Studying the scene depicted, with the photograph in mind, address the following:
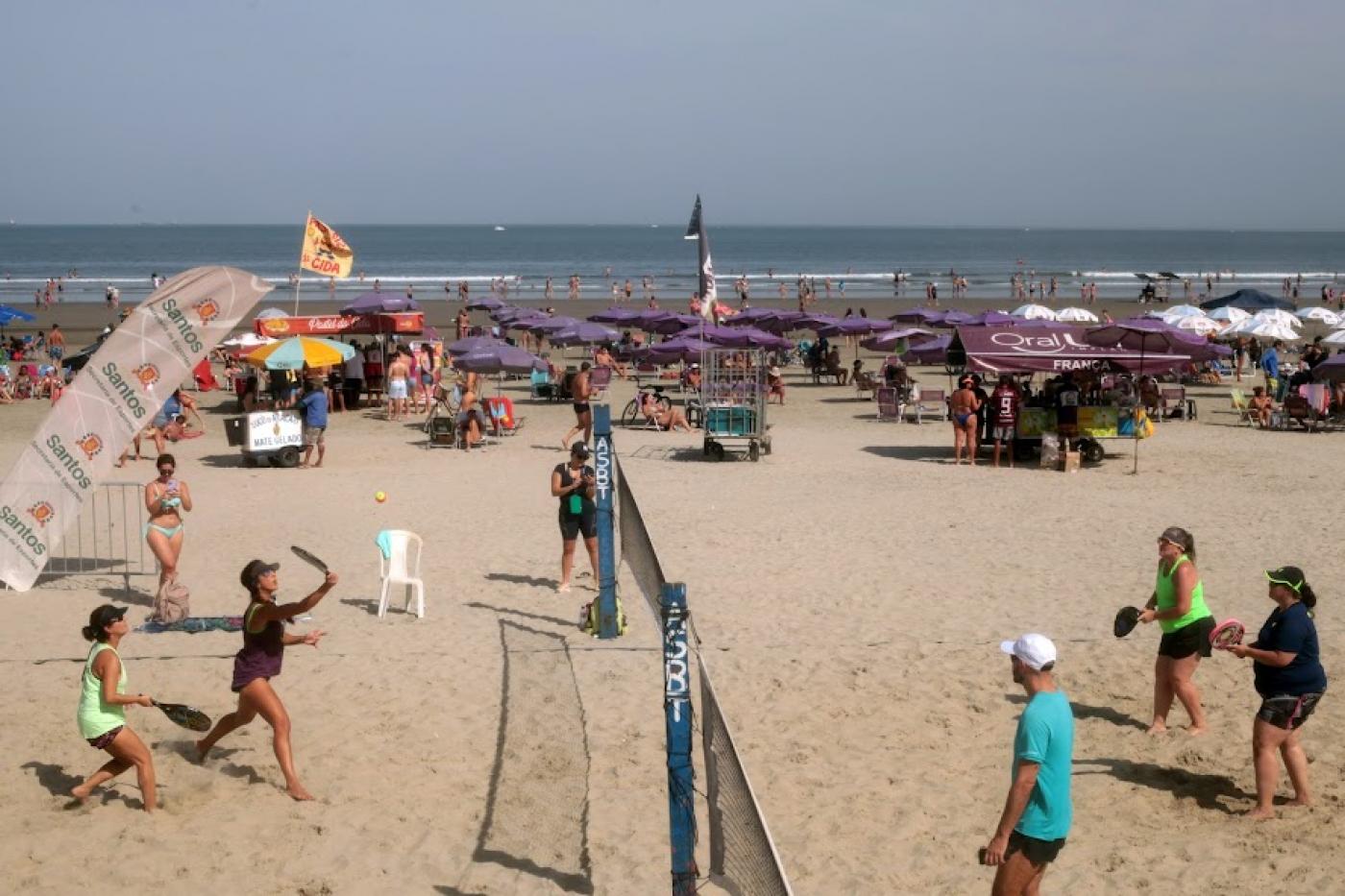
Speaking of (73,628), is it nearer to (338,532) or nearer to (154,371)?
(154,371)

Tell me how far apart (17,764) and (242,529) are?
6.45 metres

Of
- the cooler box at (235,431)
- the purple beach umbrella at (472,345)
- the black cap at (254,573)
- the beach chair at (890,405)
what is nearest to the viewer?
the black cap at (254,573)

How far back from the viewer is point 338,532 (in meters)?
13.5

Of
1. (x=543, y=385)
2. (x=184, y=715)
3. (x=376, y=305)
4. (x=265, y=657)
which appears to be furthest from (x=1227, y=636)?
(x=376, y=305)

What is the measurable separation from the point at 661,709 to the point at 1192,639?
2.98 m

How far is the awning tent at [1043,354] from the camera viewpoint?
695 inches

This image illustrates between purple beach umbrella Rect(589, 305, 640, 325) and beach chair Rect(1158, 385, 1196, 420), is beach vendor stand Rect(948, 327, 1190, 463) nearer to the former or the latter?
beach chair Rect(1158, 385, 1196, 420)

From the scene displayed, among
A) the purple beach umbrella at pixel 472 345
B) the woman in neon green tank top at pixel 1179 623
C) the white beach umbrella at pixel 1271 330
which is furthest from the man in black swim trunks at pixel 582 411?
the white beach umbrella at pixel 1271 330

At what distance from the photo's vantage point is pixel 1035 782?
15.8 ft

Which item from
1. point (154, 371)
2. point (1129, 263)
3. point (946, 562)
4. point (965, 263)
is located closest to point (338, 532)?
point (154, 371)

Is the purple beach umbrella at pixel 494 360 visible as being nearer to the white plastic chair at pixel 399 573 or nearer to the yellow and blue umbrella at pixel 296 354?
the yellow and blue umbrella at pixel 296 354

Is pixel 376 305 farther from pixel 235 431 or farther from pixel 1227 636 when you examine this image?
pixel 1227 636

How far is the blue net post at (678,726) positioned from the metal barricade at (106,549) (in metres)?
7.49

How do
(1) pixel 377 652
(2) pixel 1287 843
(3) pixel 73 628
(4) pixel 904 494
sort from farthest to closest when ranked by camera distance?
(4) pixel 904 494, (3) pixel 73 628, (1) pixel 377 652, (2) pixel 1287 843
